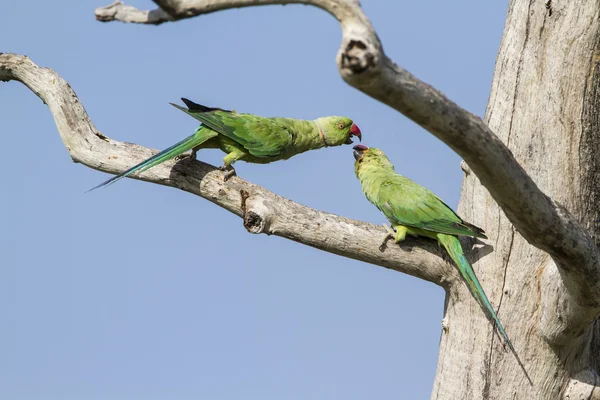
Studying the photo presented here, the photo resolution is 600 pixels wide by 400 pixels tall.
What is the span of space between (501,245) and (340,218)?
1057 millimetres

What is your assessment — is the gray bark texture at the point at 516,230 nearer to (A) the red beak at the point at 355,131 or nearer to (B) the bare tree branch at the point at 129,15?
(B) the bare tree branch at the point at 129,15

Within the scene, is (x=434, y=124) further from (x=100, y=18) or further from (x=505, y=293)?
(x=505, y=293)

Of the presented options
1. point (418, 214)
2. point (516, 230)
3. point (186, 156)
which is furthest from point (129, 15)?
point (418, 214)

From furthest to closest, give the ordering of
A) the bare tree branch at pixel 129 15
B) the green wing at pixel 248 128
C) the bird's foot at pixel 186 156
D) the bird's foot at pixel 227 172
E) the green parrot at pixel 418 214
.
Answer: the green wing at pixel 248 128 → the bird's foot at pixel 186 156 → the bird's foot at pixel 227 172 → the green parrot at pixel 418 214 → the bare tree branch at pixel 129 15

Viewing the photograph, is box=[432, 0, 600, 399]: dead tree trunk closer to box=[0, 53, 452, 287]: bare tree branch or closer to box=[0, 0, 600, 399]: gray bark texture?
box=[0, 0, 600, 399]: gray bark texture

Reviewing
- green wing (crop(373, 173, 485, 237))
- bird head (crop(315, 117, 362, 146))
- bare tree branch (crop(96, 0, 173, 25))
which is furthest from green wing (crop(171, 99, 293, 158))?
bare tree branch (crop(96, 0, 173, 25))

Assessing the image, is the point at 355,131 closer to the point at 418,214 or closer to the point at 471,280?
the point at 418,214

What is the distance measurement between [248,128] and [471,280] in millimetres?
2212

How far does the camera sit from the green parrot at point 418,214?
16.2ft

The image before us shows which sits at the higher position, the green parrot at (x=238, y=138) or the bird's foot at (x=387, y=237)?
the green parrot at (x=238, y=138)

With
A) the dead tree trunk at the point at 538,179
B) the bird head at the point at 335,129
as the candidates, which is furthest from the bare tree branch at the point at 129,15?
the bird head at the point at 335,129

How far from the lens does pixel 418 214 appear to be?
534 cm

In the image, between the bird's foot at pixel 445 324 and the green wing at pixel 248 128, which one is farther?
the green wing at pixel 248 128

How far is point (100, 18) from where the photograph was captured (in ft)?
11.2
